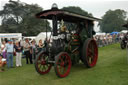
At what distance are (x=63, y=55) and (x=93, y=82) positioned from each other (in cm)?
127

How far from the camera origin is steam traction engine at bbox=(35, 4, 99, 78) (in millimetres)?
4949

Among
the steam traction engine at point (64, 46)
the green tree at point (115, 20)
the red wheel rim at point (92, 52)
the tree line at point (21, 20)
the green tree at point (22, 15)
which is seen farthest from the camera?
the green tree at point (115, 20)

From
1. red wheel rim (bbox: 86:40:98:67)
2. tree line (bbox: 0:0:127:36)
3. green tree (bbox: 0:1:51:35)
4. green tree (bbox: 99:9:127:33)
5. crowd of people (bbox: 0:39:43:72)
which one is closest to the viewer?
red wheel rim (bbox: 86:40:98:67)

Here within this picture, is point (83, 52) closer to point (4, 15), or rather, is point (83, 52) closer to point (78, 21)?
point (78, 21)

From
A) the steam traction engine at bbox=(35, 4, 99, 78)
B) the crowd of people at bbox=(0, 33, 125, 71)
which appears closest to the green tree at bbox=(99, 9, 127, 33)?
the crowd of people at bbox=(0, 33, 125, 71)

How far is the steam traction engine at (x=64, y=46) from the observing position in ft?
16.2

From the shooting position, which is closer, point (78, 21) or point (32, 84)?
point (32, 84)

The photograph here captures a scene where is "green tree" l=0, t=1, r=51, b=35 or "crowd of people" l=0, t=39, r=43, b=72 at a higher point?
"green tree" l=0, t=1, r=51, b=35

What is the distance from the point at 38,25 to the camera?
35.8m

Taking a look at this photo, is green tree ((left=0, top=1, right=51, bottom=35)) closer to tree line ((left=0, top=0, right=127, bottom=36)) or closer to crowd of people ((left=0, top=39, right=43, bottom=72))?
tree line ((left=0, top=0, right=127, bottom=36))

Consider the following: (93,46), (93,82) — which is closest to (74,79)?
(93,82)

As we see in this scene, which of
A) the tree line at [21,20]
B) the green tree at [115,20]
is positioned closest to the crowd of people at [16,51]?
the tree line at [21,20]

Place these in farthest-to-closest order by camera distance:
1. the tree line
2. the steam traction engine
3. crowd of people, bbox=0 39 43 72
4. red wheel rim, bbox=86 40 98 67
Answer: the tree line
crowd of people, bbox=0 39 43 72
red wheel rim, bbox=86 40 98 67
the steam traction engine

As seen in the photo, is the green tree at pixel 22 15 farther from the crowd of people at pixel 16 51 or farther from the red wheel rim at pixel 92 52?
the red wheel rim at pixel 92 52
